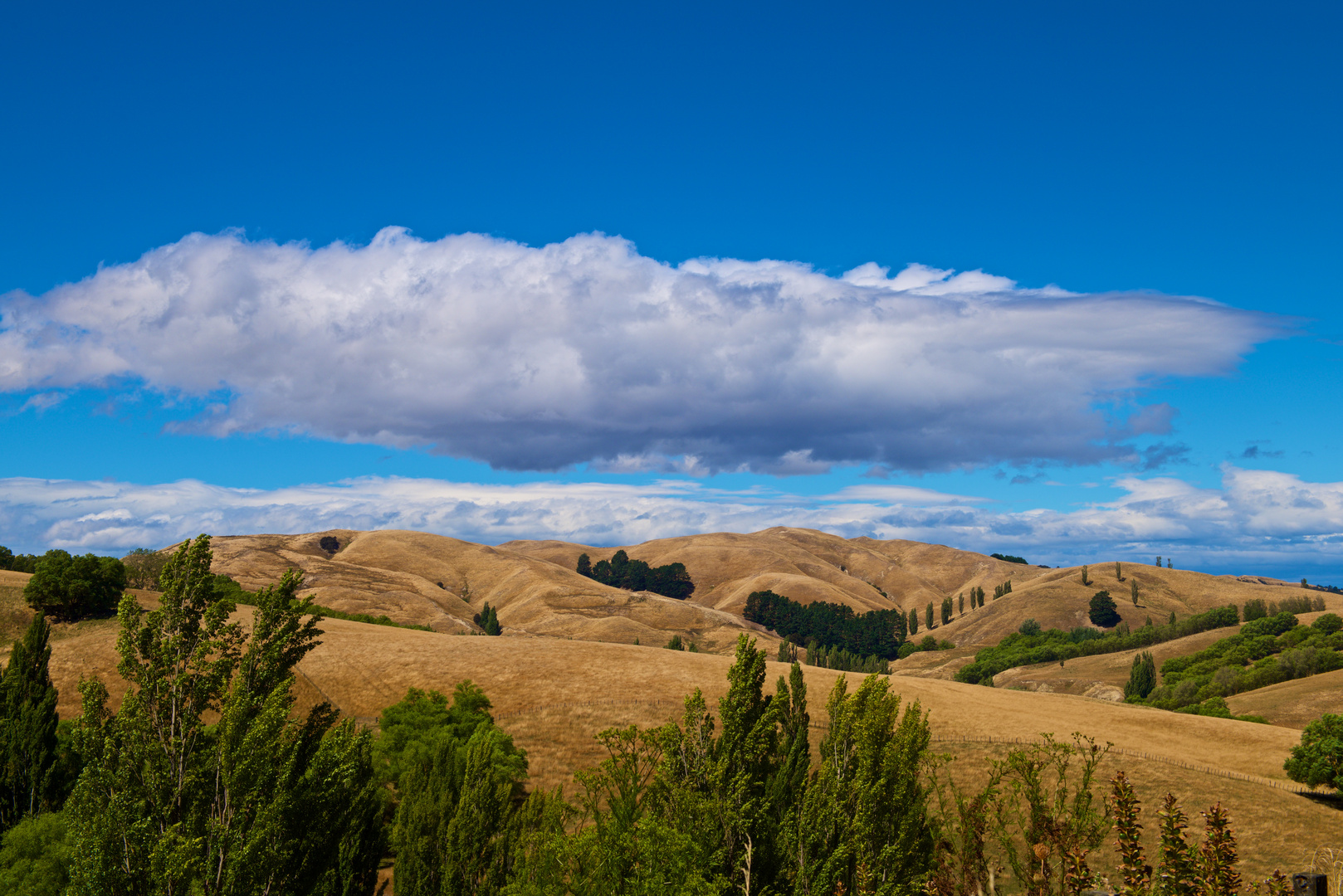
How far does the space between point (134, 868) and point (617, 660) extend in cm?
7550

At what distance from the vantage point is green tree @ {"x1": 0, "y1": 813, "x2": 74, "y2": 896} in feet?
131

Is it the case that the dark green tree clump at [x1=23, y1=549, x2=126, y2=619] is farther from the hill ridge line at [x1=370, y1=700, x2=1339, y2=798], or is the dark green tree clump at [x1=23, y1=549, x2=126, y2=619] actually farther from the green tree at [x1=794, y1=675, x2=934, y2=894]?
the green tree at [x1=794, y1=675, x2=934, y2=894]

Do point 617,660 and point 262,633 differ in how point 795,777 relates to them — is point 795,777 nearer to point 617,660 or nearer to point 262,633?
point 262,633

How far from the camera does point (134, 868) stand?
985 inches

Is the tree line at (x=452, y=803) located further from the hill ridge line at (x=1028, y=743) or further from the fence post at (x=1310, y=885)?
the hill ridge line at (x=1028, y=743)

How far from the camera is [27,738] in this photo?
5269 centimetres

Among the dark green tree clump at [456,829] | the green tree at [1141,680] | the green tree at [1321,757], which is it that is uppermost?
the dark green tree clump at [456,829]

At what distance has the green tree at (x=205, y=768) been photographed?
25188 millimetres

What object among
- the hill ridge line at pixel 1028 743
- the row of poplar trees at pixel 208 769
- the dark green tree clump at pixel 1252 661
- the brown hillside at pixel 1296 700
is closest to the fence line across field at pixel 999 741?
the hill ridge line at pixel 1028 743

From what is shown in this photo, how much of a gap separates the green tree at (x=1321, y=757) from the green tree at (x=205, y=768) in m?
69.4

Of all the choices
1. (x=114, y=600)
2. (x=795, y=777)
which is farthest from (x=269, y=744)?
(x=114, y=600)

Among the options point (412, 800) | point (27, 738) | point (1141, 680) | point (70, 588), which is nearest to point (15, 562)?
point (70, 588)

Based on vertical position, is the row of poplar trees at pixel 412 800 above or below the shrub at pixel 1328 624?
below

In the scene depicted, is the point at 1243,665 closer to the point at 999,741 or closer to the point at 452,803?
the point at 999,741
